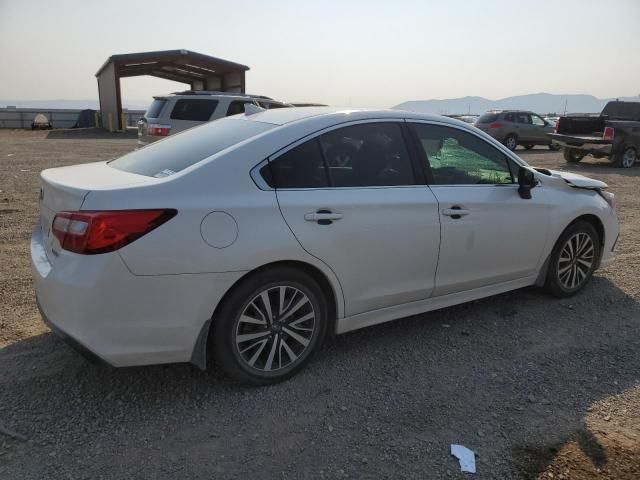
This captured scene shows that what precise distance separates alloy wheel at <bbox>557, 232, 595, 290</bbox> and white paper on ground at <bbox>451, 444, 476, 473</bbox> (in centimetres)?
244

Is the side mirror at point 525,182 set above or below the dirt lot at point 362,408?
above

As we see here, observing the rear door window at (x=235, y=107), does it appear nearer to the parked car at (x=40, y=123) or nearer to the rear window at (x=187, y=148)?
the rear window at (x=187, y=148)

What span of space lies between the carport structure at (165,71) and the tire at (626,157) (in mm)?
20843

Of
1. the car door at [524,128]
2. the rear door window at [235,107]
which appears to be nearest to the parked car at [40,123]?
the rear door window at [235,107]

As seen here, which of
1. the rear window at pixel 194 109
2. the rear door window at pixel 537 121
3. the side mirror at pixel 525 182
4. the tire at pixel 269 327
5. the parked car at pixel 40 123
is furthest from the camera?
the parked car at pixel 40 123

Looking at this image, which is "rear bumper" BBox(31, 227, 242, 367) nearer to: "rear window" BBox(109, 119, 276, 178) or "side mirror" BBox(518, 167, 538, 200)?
"rear window" BBox(109, 119, 276, 178)

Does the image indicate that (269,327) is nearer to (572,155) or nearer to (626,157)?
(626,157)

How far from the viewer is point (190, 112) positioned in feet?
39.6

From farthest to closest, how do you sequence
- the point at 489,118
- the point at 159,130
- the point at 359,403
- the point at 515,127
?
the point at 515,127 < the point at 489,118 < the point at 159,130 < the point at 359,403

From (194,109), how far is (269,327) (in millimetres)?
10052

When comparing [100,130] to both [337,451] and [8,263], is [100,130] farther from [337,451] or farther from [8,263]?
[337,451]

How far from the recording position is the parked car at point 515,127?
21.3m

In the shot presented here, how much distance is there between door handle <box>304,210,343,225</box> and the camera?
121 inches

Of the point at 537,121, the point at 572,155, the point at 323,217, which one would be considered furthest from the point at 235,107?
the point at 537,121
